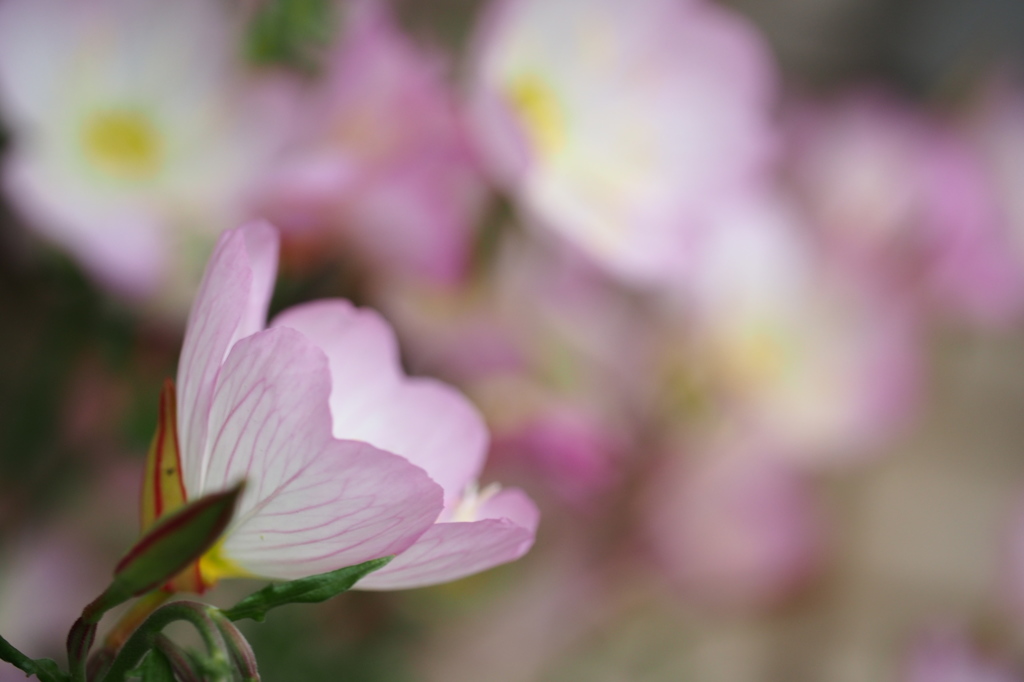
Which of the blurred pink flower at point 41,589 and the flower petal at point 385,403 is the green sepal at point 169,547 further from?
the blurred pink flower at point 41,589

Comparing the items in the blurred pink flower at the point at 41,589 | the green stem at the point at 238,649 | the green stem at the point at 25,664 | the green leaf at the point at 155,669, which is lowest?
the blurred pink flower at the point at 41,589

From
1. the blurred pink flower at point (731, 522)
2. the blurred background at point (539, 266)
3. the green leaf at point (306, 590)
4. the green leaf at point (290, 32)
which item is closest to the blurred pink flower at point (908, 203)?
the blurred background at point (539, 266)

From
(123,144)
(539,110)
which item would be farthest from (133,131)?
(539,110)

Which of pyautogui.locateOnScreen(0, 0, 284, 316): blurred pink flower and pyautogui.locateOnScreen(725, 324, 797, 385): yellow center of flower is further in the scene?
pyautogui.locateOnScreen(725, 324, 797, 385): yellow center of flower

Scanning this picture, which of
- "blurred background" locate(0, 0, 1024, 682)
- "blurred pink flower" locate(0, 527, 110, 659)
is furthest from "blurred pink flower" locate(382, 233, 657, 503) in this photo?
"blurred pink flower" locate(0, 527, 110, 659)

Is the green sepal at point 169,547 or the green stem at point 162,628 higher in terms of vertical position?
the green sepal at point 169,547

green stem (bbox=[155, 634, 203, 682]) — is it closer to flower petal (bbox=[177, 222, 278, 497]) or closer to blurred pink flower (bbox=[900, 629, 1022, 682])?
flower petal (bbox=[177, 222, 278, 497])

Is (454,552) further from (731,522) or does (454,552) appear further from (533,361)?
(731,522)
